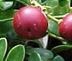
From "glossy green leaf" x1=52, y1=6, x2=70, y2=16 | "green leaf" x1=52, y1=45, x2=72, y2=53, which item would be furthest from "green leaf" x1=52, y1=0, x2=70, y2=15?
"green leaf" x1=52, y1=45, x2=72, y2=53

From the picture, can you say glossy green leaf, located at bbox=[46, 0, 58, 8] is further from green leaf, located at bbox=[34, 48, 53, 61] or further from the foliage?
green leaf, located at bbox=[34, 48, 53, 61]

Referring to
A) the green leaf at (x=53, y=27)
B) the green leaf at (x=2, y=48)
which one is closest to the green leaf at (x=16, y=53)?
the green leaf at (x=2, y=48)

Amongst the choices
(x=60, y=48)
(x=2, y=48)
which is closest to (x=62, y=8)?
(x=60, y=48)

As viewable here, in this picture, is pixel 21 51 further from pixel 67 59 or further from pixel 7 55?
pixel 67 59

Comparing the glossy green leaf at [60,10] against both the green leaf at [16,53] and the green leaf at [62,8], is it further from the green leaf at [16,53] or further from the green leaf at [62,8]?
the green leaf at [16,53]

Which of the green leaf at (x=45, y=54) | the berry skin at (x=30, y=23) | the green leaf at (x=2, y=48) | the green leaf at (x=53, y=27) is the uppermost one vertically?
the berry skin at (x=30, y=23)

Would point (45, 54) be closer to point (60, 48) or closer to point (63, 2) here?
point (60, 48)
